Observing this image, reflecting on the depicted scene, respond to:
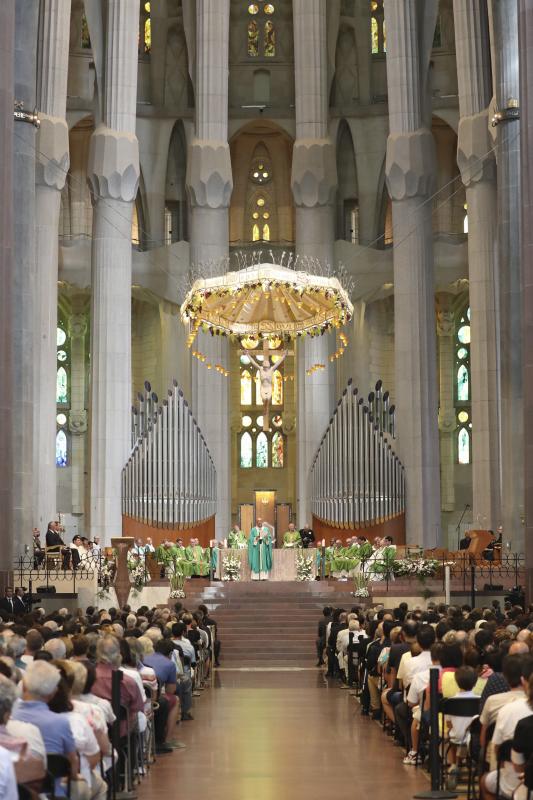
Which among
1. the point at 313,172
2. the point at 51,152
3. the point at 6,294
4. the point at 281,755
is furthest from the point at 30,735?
the point at 313,172

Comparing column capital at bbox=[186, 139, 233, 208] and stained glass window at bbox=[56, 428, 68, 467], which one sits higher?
column capital at bbox=[186, 139, 233, 208]

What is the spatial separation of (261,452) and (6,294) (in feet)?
83.1

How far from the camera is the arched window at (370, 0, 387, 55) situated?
44.6 metres

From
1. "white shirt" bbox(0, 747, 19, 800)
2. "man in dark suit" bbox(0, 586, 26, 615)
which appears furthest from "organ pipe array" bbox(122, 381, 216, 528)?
"white shirt" bbox(0, 747, 19, 800)

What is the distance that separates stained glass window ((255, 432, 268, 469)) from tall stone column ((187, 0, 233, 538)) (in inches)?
330

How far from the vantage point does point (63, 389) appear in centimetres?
4478

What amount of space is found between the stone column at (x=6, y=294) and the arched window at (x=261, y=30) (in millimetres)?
24052

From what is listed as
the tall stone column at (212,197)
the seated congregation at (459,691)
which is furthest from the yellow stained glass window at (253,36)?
the seated congregation at (459,691)

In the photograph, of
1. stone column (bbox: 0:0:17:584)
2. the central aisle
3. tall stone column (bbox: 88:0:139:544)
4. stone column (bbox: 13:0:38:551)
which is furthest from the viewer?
tall stone column (bbox: 88:0:139:544)

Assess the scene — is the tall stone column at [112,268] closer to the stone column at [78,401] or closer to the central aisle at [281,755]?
the stone column at [78,401]

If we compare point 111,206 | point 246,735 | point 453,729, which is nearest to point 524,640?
point 453,729

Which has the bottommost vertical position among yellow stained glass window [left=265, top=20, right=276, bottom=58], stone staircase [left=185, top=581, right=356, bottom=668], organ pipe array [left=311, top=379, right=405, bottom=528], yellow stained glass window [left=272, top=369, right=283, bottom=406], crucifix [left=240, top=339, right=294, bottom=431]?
stone staircase [left=185, top=581, right=356, bottom=668]

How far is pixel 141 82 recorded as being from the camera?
4388 cm

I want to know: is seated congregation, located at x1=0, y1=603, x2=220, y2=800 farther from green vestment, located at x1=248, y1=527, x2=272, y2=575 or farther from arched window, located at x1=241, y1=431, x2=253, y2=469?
arched window, located at x1=241, y1=431, x2=253, y2=469
